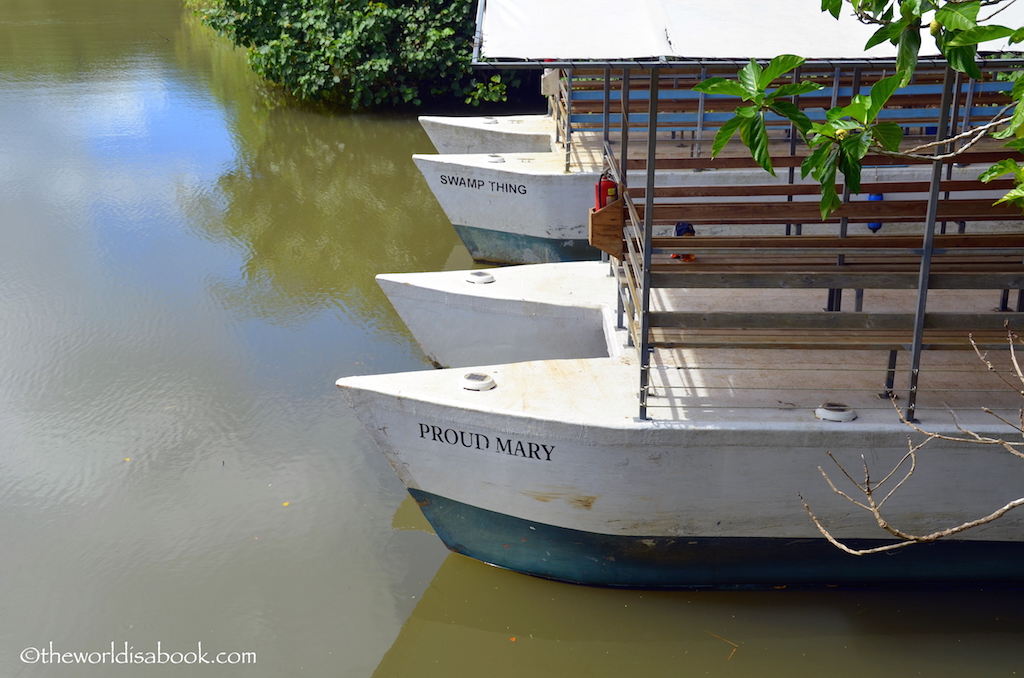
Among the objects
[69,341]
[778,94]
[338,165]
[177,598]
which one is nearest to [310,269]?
[69,341]

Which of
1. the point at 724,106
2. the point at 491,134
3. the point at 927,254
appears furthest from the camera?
the point at 491,134

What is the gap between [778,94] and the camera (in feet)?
9.18

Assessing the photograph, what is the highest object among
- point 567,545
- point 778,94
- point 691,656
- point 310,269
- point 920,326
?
point 778,94

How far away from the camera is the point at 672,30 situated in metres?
3.83

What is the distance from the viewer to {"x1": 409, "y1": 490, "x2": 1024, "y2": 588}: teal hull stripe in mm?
4824

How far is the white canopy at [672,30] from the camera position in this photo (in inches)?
145

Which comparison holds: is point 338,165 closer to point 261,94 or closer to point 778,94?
point 261,94

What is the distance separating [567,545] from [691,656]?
805mm

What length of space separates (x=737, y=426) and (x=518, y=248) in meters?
5.22

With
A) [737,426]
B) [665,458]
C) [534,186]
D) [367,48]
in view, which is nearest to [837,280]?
[737,426]

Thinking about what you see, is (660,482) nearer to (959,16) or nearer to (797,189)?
(797,189)

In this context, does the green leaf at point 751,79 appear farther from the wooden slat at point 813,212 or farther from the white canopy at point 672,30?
the wooden slat at point 813,212

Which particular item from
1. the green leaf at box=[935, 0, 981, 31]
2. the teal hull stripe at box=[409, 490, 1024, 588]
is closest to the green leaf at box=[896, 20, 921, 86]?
the green leaf at box=[935, 0, 981, 31]

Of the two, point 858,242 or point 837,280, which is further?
point 858,242
